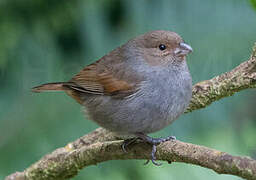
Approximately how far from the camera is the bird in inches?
157

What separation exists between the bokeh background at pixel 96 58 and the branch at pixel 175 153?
0.41 m

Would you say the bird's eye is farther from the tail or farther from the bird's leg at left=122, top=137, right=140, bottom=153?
the tail

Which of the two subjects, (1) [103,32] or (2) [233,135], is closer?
(2) [233,135]

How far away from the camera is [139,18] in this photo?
561 cm

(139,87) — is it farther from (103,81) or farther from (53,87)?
(53,87)

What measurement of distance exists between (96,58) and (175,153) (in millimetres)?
2299

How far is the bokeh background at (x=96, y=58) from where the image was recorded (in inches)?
184

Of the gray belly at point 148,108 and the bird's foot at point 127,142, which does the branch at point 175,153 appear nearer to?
the bird's foot at point 127,142

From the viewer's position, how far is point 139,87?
413 cm

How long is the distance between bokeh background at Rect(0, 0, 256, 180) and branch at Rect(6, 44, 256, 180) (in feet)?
1.35

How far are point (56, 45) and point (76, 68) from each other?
1.86 ft

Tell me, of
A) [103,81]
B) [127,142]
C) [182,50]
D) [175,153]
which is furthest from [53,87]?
[175,153]

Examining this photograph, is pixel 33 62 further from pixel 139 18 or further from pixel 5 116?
pixel 139 18

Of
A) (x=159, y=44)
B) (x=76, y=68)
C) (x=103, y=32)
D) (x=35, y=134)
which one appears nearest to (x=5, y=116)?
(x=35, y=134)
